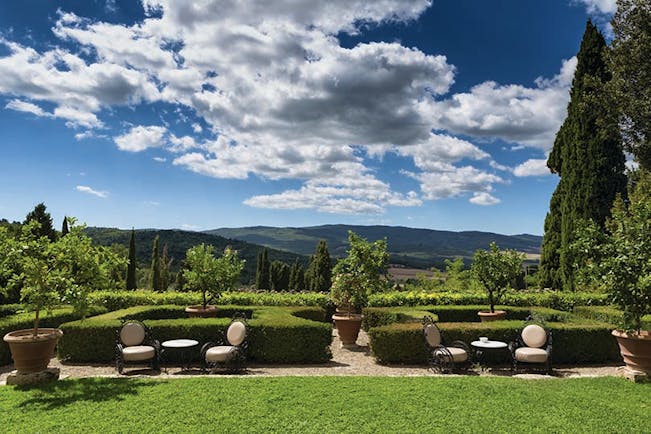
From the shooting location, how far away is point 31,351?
7.48m

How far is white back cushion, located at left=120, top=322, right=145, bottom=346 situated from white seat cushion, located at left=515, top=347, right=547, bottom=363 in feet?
25.4

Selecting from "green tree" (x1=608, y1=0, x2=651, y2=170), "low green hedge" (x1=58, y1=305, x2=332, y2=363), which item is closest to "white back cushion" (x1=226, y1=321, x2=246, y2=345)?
"low green hedge" (x1=58, y1=305, x2=332, y2=363)

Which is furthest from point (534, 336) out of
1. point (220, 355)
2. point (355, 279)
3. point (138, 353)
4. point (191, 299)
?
point (191, 299)

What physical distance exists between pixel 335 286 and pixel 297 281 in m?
42.7

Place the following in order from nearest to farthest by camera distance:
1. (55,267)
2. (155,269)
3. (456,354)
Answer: (55,267) → (456,354) → (155,269)

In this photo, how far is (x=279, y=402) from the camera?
6543 millimetres

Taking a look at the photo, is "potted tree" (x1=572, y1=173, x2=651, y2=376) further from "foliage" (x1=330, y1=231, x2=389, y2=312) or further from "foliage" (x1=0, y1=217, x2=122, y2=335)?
"foliage" (x1=0, y1=217, x2=122, y2=335)

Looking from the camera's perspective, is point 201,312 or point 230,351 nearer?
point 230,351

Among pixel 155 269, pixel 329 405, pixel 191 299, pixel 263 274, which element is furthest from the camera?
pixel 263 274

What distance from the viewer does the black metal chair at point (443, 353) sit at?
351 inches

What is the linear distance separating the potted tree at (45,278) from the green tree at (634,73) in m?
21.7

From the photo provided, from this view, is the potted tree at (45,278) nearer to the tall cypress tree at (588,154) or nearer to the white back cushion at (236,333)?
the white back cushion at (236,333)

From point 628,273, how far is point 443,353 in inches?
141

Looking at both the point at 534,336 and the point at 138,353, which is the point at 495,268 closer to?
the point at 534,336
